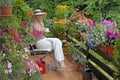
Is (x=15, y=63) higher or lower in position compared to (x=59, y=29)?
higher

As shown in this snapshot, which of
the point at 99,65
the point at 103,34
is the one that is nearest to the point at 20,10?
the point at 103,34

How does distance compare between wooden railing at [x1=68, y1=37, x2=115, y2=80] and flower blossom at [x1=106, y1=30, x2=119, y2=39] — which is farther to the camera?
flower blossom at [x1=106, y1=30, x2=119, y2=39]

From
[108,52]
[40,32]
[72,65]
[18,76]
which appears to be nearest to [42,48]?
[40,32]

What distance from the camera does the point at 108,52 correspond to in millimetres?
4184

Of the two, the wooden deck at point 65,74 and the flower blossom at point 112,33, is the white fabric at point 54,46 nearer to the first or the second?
the wooden deck at point 65,74

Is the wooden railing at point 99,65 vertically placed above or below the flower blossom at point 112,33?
below

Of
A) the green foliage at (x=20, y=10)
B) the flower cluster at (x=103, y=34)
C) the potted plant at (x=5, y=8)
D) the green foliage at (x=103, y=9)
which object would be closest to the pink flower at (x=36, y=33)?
the potted plant at (x=5, y=8)

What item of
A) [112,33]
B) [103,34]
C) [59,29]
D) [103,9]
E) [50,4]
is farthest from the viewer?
[50,4]

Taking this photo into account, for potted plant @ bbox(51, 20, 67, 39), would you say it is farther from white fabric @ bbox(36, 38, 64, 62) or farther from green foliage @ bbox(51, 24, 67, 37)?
white fabric @ bbox(36, 38, 64, 62)

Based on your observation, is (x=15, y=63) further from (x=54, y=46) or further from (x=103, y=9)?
(x=103, y=9)

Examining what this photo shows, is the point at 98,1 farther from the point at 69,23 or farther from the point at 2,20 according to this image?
the point at 2,20

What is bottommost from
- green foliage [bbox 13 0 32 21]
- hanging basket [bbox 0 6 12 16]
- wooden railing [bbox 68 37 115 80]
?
wooden railing [bbox 68 37 115 80]

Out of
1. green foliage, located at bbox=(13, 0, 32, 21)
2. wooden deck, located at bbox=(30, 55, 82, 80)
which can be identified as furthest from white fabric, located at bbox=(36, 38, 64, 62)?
green foliage, located at bbox=(13, 0, 32, 21)

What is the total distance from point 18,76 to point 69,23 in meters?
3.07
